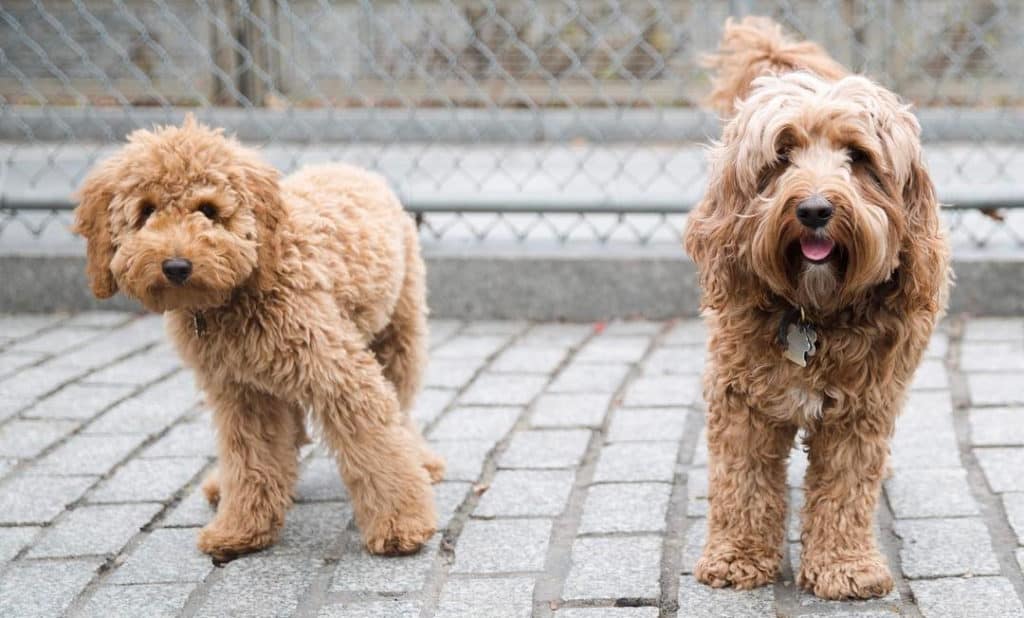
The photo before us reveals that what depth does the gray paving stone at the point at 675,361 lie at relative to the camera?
5.36m

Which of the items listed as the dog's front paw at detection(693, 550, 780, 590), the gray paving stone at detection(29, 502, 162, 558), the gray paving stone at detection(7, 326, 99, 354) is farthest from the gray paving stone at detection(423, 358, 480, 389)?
the dog's front paw at detection(693, 550, 780, 590)

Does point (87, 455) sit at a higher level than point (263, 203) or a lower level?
lower

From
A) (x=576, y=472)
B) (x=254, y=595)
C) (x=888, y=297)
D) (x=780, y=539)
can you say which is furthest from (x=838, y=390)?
(x=254, y=595)

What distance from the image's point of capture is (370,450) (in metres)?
3.79

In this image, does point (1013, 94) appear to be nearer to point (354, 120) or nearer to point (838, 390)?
point (354, 120)

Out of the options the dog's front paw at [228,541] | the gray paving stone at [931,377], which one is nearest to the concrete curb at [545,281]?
the gray paving stone at [931,377]

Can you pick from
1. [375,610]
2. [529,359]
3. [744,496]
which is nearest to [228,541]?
[375,610]

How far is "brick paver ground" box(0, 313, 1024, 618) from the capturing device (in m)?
3.46

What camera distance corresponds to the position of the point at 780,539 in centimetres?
360

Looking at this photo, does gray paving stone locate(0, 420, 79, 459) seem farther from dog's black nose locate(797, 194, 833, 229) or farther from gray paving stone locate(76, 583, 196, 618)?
dog's black nose locate(797, 194, 833, 229)

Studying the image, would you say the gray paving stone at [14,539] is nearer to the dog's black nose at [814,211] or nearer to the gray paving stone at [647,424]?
the gray paving stone at [647,424]

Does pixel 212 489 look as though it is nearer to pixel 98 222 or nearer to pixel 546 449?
pixel 98 222

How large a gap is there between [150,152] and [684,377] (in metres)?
2.50

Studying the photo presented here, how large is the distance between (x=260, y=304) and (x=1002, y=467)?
2.41 meters
